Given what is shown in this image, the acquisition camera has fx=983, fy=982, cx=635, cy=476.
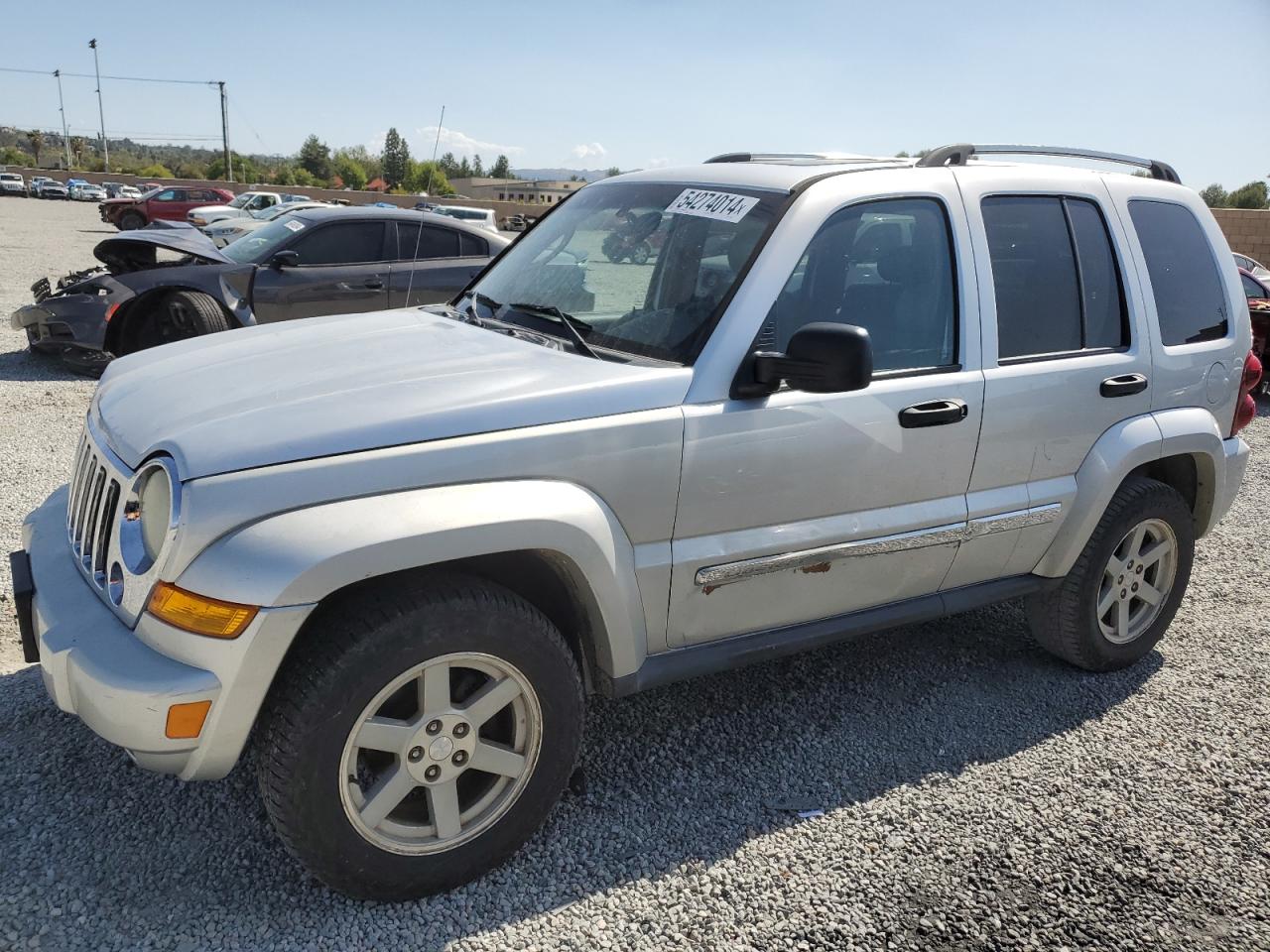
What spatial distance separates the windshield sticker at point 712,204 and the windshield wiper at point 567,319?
53cm

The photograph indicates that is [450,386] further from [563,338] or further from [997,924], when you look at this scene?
[997,924]

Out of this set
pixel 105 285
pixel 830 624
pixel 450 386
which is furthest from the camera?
pixel 105 285

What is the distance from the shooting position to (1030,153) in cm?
388

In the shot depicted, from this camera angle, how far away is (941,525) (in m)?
3.28

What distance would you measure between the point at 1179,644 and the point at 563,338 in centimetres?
333

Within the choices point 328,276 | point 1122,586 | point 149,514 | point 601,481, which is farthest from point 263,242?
point 1122,586

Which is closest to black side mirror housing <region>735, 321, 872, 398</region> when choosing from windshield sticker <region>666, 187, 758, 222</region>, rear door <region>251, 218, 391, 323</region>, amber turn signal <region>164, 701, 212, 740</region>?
windshield sticker <region>666, 187, 758, 222</region>

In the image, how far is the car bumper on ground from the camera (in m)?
2.16

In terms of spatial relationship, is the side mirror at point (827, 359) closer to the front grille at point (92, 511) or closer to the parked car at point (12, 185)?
the front grille at point (92, 511)

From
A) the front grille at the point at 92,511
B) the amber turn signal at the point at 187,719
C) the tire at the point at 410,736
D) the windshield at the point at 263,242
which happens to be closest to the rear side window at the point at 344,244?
the windshield at the point at 263,242

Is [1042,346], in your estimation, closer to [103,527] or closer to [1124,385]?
[1124,385]

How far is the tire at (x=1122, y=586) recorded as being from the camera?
12.7 feet

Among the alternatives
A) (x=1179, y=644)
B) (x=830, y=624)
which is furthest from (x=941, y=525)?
(x=1179, y=644)

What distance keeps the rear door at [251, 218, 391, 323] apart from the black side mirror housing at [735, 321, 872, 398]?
629 cm
